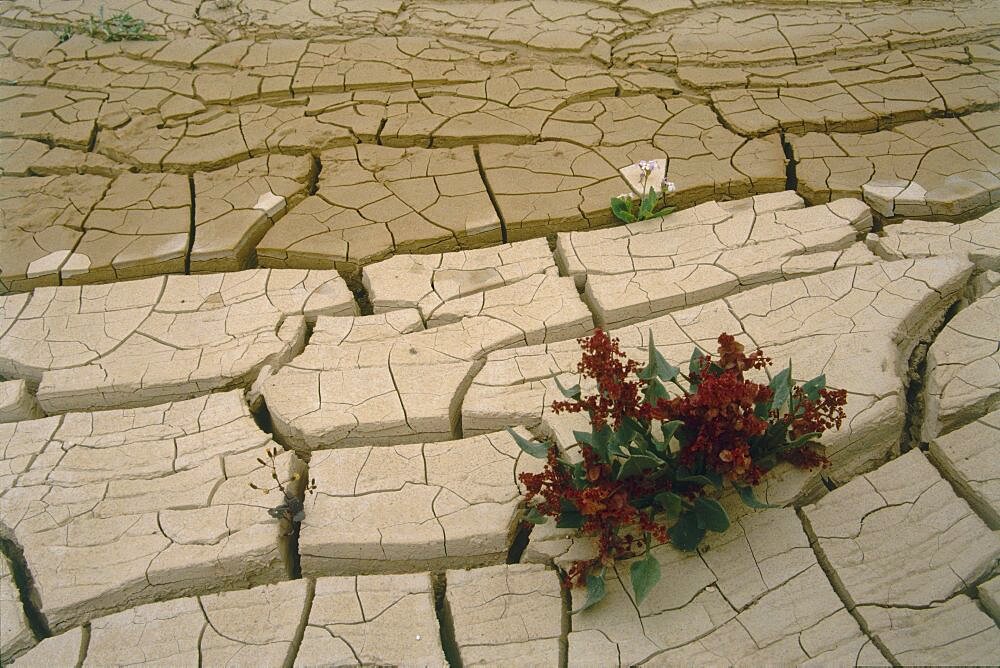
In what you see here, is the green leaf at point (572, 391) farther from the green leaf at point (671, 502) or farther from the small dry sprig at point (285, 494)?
the small dry sprig at point (285, 494)

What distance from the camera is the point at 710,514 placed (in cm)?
217

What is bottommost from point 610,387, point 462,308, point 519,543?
point 519,543

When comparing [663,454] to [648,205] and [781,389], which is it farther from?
[648,205]

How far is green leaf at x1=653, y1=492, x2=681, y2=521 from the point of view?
2184mm

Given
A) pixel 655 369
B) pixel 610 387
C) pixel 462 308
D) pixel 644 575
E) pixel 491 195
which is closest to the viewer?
pixel 644 575

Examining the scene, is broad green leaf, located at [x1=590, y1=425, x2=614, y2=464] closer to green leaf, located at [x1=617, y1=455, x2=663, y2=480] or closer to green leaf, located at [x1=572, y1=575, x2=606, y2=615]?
green leaf, located at [x1=617, y1=455, x2=663, y2=480]

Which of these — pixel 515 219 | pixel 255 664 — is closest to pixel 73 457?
pixel 255 664

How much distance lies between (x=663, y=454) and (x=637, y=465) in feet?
0.37

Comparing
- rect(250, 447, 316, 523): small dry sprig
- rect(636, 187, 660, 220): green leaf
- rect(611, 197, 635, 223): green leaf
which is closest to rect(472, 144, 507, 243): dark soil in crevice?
rect(611, 197, 635, 223): green leaf

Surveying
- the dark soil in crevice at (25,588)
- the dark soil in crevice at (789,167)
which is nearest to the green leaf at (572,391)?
the dark soil in crevice at (25,588)

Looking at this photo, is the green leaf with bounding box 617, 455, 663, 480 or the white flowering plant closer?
the green leaf with bounding box 617, 455, 663, 480

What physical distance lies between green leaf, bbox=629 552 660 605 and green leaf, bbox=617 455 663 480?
0.78 feet

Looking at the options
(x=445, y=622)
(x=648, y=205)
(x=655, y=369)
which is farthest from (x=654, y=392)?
(x=648, y=205)

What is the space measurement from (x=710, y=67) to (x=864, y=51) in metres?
1.05
